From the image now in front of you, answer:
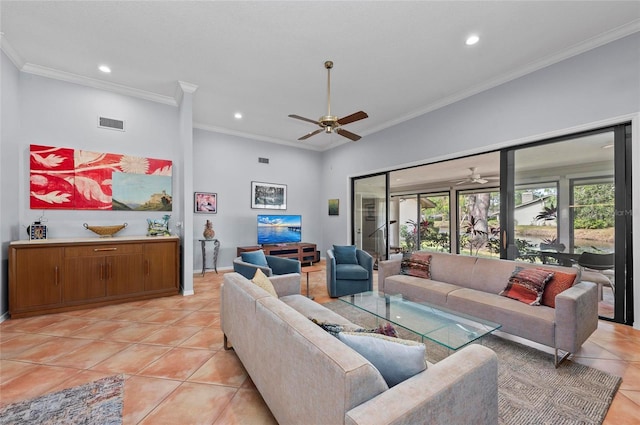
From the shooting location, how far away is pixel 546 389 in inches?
76.5

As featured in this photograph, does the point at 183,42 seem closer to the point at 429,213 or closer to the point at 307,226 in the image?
the point at 307,226

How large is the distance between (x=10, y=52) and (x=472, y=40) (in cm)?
553

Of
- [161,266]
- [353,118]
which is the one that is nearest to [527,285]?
[353,118]

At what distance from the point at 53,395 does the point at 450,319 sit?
313cm

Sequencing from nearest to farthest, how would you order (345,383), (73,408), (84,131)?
1. (345,383)
2. (73,408)
3. (84,131)

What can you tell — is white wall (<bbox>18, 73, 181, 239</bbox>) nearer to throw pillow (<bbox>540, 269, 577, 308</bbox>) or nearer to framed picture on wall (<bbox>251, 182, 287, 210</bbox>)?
framed picture on wall (<bbox>251, 182, 287, 210</bbox>)

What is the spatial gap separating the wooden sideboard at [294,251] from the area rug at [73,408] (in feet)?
12.9

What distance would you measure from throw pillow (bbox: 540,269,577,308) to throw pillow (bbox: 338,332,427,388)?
225cm

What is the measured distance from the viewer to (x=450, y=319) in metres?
2.45

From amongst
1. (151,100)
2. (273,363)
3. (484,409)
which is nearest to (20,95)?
(151,100)

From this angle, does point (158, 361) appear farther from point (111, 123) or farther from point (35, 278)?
point (111, 123)

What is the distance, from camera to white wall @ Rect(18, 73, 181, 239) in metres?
3.64

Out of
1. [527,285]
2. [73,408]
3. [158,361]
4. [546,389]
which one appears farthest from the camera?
[527,285]

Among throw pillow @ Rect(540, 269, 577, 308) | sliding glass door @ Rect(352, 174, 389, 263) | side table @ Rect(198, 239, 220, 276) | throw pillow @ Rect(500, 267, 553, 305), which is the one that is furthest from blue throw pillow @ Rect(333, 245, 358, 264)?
side table @ Rect(198, 239, 220, 276)
